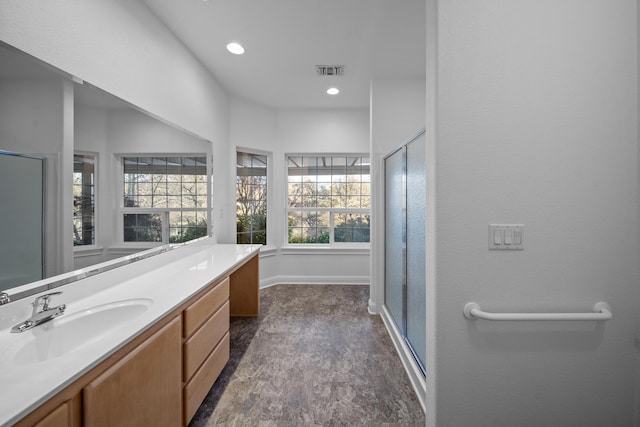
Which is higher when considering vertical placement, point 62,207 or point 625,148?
point 625,148

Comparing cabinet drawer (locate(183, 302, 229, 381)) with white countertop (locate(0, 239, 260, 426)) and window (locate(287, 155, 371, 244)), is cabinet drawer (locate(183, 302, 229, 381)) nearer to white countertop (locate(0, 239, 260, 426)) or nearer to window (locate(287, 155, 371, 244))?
white countertop (locate(0, 239, 260, 426))

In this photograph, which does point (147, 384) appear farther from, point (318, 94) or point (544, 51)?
point (318, 94)

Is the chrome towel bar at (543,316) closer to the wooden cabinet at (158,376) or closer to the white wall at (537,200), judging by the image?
the white wall at (537,200)

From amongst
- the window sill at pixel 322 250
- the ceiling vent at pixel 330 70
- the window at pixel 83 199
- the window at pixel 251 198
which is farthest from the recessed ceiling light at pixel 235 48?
the window sill at pixel 322 250

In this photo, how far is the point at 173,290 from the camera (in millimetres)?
1416

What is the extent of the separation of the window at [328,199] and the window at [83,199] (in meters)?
2.63

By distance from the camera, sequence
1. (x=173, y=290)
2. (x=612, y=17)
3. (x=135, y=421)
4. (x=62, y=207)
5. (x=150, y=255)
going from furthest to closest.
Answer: (x=150, y=255) < (x=173, y=290) < (x=62, y=207) < (x=612, y=17) < (x=135, y=421)

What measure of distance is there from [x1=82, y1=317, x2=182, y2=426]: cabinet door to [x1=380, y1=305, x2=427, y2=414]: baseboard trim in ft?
4.40

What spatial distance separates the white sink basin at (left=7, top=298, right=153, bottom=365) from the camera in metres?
0.93

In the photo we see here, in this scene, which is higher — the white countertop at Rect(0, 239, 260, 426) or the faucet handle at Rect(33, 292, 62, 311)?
the faucet handle at Rect(33, 292, 62, 311)

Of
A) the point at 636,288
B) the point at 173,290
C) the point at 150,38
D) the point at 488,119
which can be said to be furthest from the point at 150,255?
the point at 636,288

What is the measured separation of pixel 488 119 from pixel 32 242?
2.03 m

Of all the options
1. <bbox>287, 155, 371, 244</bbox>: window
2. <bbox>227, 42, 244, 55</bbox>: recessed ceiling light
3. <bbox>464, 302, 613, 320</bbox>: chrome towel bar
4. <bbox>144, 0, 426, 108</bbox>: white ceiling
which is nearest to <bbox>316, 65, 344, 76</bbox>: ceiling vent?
<bbox>144, 0, 426, 108</bbox>: white ceiling

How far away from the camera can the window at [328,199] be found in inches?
155
